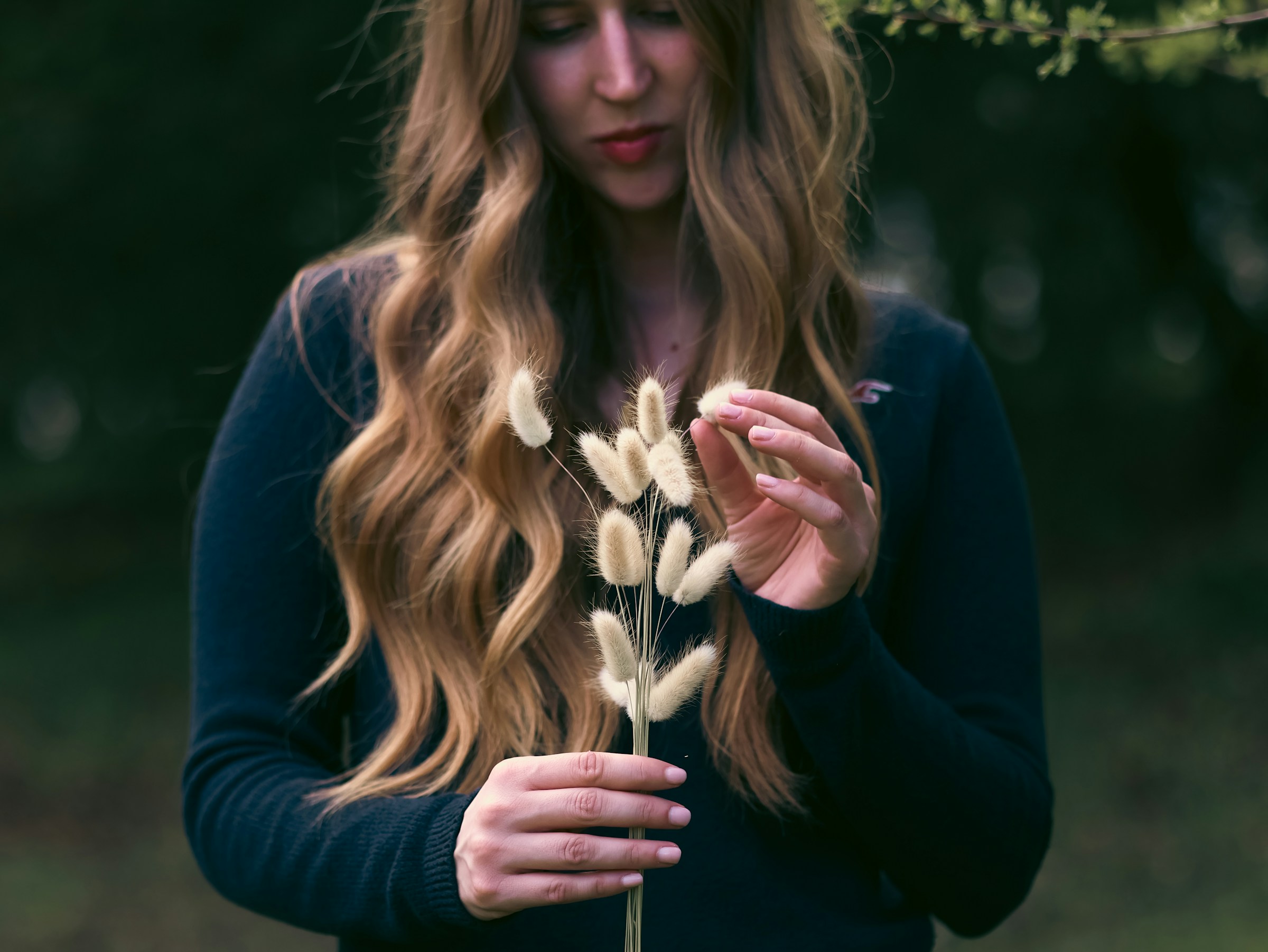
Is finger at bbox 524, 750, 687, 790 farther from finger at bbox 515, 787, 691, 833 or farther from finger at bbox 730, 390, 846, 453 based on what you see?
finger at bbox 730, 390, 846, 453

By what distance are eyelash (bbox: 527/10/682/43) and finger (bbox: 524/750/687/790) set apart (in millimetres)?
1135

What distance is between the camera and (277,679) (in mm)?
1769

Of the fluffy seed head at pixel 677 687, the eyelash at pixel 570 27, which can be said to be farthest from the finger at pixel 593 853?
the eyelash at pixel 570 27

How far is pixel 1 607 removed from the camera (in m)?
8.51

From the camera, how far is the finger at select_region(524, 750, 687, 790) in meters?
1.15

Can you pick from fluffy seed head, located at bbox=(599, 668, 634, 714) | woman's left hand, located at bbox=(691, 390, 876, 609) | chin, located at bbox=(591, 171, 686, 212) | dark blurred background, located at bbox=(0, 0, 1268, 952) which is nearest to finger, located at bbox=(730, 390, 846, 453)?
woman's left hand, located at bbox=(691, 390, 876, 609)

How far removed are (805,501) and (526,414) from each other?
32 centimetres

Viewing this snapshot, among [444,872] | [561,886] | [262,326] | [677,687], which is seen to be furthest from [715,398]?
[262,326]

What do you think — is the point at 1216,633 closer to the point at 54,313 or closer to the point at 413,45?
the point at 413,45

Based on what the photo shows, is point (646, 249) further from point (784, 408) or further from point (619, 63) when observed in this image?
point (784, 408)

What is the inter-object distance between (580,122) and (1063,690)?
6026 mm

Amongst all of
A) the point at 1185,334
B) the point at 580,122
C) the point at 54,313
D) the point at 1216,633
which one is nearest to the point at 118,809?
the point at 54,313

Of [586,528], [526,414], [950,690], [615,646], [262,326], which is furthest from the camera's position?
[262,326]

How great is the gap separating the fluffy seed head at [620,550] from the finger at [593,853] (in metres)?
0.27
